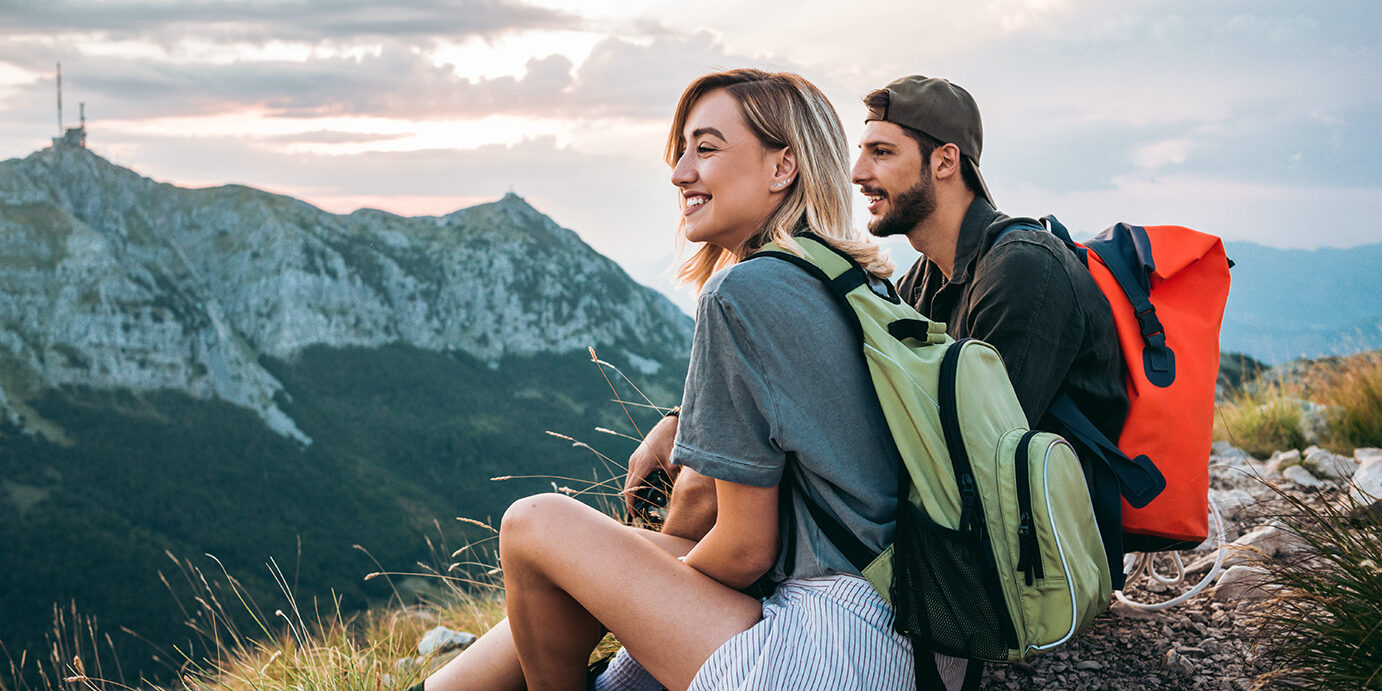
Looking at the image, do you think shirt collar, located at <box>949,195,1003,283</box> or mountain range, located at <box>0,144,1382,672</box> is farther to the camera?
mountain range, located at <box>0,144,1382,672</box>

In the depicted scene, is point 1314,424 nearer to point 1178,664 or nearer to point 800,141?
point 1178,664

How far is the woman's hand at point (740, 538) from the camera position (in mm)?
1694

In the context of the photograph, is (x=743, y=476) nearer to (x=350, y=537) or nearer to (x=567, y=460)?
(x=350, y=537)

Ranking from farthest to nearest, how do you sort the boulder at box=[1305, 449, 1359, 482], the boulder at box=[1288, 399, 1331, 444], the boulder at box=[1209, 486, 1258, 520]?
the boulder at box=[1288, 399, 1331, 444] → the boulder at box=[1305, 449, 1359, 482] → the boulder at box=[1209, 486, 1258, 520]

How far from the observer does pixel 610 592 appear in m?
1.82

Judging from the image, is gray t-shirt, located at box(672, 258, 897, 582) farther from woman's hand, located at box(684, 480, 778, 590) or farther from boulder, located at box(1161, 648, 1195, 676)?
boulder, located at box(1161, 648, 1195, 676)

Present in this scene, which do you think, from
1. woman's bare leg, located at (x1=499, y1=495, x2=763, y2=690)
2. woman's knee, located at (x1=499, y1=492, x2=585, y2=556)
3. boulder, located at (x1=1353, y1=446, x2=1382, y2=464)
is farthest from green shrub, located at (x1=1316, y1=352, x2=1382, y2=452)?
woman's knee, located at (x1=499, y1=492, x2=585, y2=556)

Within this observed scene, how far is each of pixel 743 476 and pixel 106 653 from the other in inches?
2664

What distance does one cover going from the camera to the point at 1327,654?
2.41 metres

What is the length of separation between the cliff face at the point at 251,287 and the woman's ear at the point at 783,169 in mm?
102863

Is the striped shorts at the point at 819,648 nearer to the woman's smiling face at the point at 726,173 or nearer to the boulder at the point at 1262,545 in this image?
the woman's smiling face at the point at 726,173

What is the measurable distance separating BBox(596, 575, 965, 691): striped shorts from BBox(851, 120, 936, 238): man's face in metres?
2.01

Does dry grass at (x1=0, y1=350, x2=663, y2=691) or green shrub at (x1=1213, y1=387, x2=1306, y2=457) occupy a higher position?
green shrub at (x1=1213, y1=387, x2=1306, y2=457)

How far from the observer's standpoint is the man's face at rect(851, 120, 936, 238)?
3.35 meters
